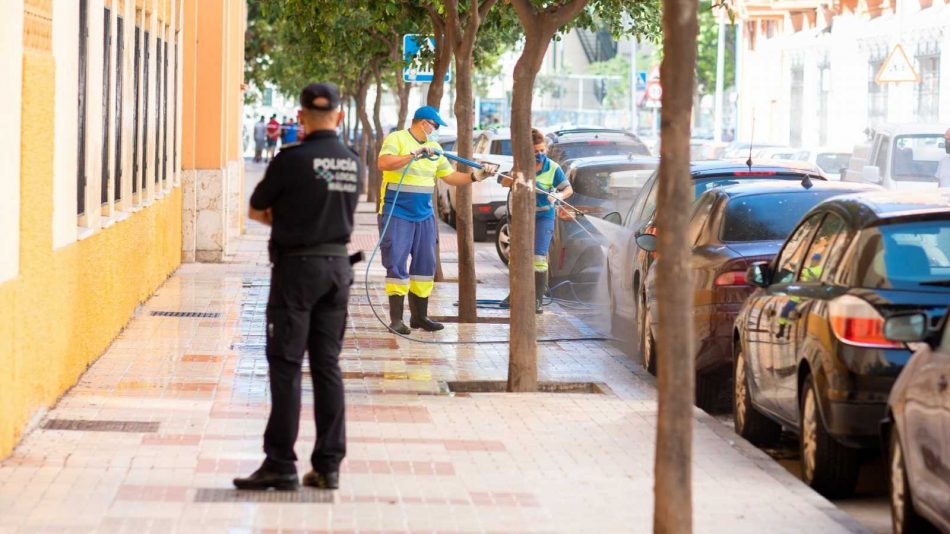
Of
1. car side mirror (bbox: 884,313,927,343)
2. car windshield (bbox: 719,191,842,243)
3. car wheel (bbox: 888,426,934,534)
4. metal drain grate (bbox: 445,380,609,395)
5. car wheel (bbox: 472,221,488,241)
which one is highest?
car windshield (bbox: 719,191,842,243)

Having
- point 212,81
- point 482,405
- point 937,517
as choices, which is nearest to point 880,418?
point 937,517

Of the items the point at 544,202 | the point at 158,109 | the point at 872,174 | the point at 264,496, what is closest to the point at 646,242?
the point at 544,202

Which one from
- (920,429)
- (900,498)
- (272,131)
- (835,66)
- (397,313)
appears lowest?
(900,498)

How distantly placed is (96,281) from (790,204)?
477 cm

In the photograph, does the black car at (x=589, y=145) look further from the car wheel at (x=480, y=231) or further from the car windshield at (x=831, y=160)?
the car windshield at (x=831, y=160)

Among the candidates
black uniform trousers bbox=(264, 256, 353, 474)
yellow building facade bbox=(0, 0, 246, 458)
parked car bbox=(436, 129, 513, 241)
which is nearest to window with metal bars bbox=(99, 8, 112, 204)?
yellow building facade bbox=(0, 0, 246, 458)

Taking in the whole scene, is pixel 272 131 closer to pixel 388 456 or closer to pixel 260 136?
pixel 260 136

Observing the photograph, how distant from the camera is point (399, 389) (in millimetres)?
11477

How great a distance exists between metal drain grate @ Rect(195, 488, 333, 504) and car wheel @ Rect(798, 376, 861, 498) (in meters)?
2.37

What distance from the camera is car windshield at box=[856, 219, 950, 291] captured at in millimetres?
8258

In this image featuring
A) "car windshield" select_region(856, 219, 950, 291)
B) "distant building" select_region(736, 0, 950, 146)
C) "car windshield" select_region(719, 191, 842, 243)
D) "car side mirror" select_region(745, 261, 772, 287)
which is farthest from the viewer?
"distant building" select_region(736, 0, 950, 146)

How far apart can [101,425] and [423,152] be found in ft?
17.7

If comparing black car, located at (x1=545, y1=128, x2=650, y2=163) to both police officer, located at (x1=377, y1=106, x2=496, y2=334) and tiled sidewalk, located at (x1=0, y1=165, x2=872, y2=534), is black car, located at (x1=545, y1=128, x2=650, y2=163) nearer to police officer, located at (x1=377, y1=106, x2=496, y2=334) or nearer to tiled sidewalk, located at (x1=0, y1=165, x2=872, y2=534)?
police officer, located at (x1=377, y1=106, x2=496, y2=334)

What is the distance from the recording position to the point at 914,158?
23594mm
